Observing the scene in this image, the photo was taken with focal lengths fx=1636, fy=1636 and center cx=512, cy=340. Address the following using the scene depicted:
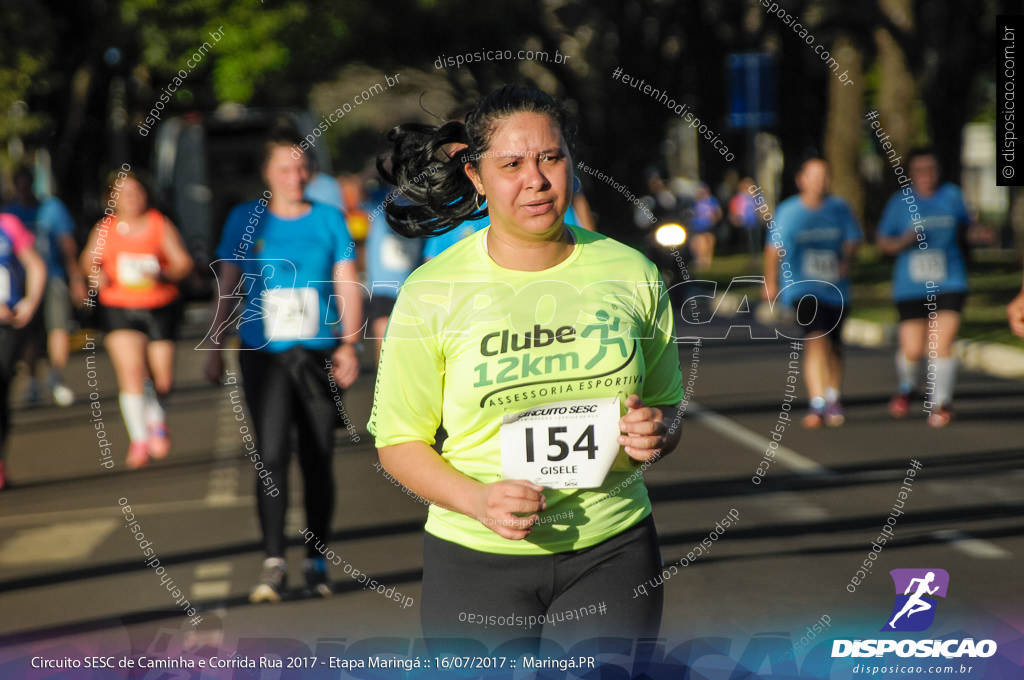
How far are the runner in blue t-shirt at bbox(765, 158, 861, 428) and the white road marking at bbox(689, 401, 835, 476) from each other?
14.8 inches

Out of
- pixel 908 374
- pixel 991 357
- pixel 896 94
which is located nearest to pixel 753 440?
pixel 908 374

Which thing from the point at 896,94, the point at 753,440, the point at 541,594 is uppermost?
the point at 896,94

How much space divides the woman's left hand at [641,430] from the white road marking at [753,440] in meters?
6.23

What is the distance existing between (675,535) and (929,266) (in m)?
4.70

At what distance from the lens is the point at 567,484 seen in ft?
11.5

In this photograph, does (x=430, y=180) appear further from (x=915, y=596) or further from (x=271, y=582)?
Answer: (x=271, y=582)

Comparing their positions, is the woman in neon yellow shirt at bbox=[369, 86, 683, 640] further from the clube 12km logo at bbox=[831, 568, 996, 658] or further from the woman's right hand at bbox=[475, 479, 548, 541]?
the clube 12km logo at bbox=[831, 568, 996, 658]

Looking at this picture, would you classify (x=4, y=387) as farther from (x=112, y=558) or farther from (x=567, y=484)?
(x=567, y=484)

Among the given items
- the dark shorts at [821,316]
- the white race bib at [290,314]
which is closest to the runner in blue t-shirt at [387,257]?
the white race bib at [290,314]

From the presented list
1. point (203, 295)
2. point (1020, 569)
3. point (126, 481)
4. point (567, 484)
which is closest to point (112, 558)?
point (126, 481)

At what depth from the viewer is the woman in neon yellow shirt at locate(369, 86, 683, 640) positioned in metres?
3.45

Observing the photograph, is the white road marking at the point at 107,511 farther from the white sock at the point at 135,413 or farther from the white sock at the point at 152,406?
the white sock at the point at 152,406

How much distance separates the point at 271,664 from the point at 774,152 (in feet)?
132

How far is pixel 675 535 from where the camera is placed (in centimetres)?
775
